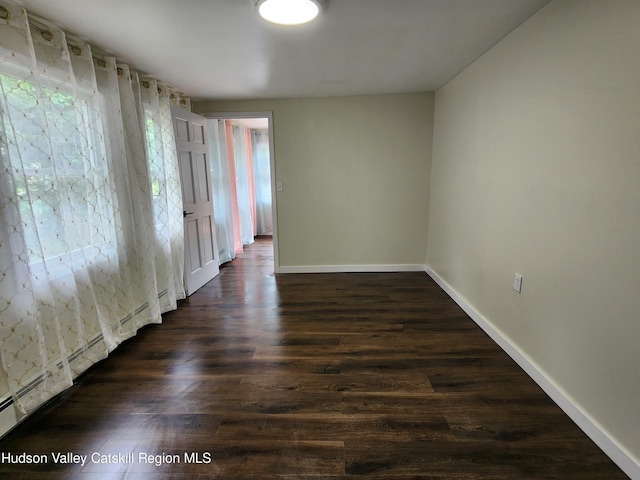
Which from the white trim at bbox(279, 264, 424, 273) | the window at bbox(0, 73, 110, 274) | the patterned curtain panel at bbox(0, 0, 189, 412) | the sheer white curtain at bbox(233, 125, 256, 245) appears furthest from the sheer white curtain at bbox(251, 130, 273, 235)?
the window at bbox(0, 73, 110, 274)

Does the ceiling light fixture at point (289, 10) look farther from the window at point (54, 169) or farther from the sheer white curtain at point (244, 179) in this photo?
the sheer white curtain at point (244, 179)

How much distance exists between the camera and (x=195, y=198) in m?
3.43

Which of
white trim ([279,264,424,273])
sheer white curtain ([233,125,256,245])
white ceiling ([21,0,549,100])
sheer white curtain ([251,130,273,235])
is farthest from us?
sheer white curtain ([251,130,273,235])

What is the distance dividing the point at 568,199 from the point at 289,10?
71.4 inches

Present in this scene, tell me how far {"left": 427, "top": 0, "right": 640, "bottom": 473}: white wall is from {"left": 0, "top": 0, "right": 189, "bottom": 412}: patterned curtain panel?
112 inches

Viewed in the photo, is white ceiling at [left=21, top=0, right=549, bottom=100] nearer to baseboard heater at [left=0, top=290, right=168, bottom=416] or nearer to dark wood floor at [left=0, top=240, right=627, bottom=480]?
baseboard heater at [left=0, top=290, right=168, bottom=416]

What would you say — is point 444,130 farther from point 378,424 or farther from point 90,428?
point 90,428

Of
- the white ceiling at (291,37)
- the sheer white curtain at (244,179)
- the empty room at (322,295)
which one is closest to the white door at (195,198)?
the empty room at (322,295)

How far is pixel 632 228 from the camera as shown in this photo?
123cm

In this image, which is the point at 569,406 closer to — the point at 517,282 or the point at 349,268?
the point at 517,282

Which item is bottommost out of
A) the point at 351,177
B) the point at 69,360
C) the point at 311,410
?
the point at 311,410

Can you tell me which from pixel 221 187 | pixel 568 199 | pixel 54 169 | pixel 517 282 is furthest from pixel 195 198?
pixel 568 199

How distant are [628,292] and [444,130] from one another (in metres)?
2.47

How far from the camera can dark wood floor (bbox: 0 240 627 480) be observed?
1.33 metres
